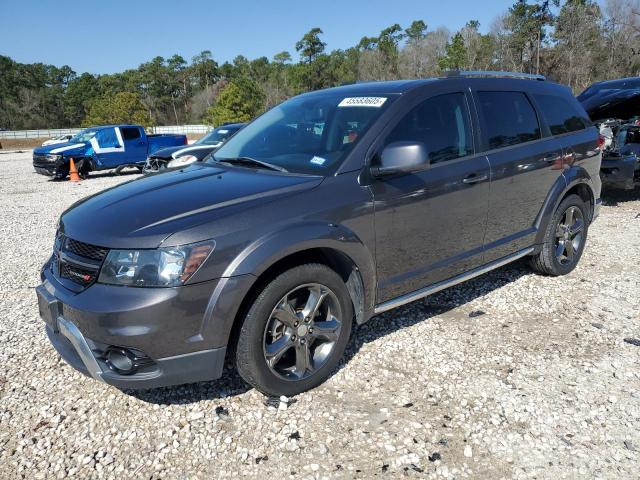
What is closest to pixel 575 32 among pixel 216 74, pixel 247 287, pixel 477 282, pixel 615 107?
pixel 615 107

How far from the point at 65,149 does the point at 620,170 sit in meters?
15.6

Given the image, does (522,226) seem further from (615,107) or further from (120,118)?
(120,118)

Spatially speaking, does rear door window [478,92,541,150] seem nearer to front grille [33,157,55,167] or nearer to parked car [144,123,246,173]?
parked car [144,123,246,173]

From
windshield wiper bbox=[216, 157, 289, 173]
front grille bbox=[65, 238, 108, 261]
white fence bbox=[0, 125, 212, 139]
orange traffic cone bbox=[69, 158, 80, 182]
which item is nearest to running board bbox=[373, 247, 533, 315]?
windshield wiper bbox=[216, 157, 289, 173]

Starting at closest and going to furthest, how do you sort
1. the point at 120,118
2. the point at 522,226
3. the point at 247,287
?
1. the point at 247,287
2. the point at 522,226
3. the point at 120,118

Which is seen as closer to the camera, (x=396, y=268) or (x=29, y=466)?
(x=29, y=466)

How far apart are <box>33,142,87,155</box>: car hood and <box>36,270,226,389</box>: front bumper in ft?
50.6

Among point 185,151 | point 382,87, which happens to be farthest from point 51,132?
point 382,87

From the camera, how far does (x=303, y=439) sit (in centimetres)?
272

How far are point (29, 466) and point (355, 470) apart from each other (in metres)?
1.67

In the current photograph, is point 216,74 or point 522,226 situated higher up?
point 216,74

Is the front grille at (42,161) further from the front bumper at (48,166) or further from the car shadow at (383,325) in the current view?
the car shadow at (383,325)

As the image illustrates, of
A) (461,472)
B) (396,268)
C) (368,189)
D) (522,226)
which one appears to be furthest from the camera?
(522,226)

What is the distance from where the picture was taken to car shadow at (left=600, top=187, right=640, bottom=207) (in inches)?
341
